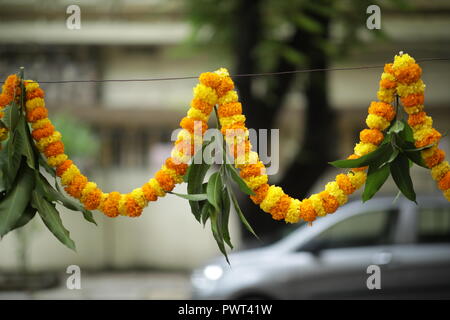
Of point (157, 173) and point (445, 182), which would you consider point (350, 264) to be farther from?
point (157, 173)

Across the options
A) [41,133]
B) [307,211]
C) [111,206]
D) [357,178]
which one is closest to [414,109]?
[357,178]

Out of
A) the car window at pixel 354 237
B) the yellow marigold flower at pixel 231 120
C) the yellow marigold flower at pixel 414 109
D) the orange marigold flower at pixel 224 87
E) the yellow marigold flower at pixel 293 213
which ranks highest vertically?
the orange marigold flower at pixel 224 87

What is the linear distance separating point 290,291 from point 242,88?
5.85 ft

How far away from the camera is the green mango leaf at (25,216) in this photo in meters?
2.70

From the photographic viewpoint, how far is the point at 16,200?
2.69 meters

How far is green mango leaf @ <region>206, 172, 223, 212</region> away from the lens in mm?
2660

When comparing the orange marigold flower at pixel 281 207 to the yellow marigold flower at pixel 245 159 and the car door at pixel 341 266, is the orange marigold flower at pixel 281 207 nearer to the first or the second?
the yellow marigold flower at pixel 245 159

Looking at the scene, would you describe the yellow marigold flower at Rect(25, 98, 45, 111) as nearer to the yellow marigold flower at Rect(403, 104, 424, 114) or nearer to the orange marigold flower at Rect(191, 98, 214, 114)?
the orange marigold flower at Rect(191, 98, 214, 114)

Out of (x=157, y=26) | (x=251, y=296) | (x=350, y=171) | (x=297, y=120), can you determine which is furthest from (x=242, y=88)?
(x=157, y=26)

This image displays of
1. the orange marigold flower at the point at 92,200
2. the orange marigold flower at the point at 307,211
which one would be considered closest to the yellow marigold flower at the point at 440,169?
the orange marigold flower at the point at 307,211

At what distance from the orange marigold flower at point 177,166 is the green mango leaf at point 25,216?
2.15 feet

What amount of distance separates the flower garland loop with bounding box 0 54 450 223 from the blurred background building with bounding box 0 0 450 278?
5340 mm
